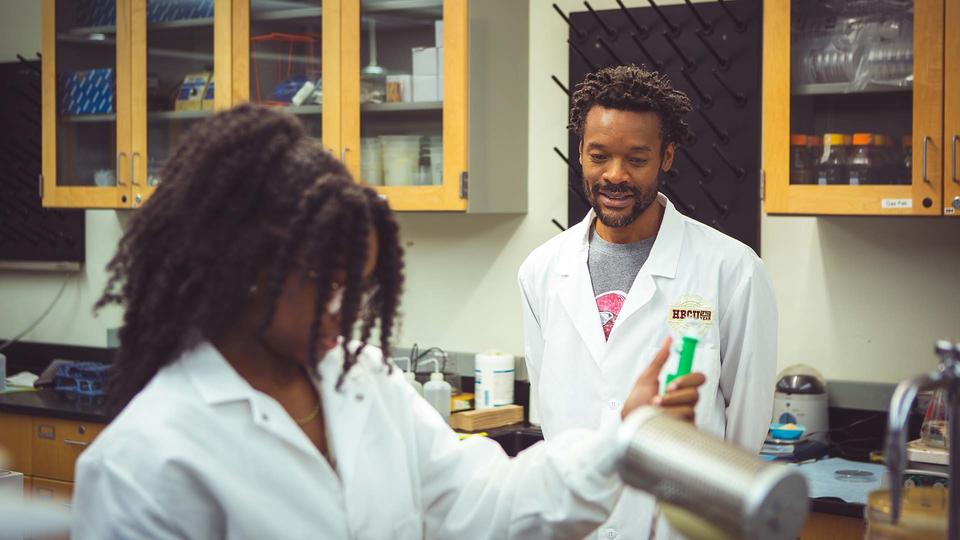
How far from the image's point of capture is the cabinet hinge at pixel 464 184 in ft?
10.1

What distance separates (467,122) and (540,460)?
5.73ft

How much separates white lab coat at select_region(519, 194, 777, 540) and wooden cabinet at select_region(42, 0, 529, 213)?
2.79 ft

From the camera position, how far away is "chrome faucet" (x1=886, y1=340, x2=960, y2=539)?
3.15ft

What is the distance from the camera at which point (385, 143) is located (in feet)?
10.6

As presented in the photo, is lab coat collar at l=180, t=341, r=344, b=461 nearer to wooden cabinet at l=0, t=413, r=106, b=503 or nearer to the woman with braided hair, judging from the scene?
the woman with braided hair

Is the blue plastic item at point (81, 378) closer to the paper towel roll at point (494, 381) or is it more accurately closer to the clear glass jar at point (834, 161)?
the paper towel roll at point (494, 381)

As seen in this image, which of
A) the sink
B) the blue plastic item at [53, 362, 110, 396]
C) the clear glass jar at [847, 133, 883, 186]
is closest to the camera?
the clear glass jar at [847, 133, 883, 186]

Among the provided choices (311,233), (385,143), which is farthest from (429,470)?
(385,143)

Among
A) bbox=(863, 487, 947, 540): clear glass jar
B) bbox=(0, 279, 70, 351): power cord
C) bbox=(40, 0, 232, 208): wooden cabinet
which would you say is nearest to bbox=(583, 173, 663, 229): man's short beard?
bbox=(863, 487, 947, 540): clear glass jar

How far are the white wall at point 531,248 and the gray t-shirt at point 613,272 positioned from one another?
744 millimetres

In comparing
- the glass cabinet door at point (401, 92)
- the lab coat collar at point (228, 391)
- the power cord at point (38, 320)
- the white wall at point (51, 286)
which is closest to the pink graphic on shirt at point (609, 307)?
the glass cabinet door at point (401, 92)

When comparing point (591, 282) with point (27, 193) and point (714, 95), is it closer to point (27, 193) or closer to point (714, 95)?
point (714, 95)

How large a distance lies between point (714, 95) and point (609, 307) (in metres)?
0.90

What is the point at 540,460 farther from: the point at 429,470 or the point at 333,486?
the point at 333,486
